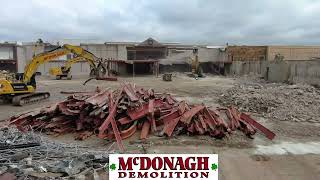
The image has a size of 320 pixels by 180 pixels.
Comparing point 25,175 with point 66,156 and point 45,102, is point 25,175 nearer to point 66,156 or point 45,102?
point 66,156

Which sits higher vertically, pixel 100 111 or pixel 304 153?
pixel 100 111

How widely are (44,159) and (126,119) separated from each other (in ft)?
9.84

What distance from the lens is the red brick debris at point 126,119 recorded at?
9.89 m

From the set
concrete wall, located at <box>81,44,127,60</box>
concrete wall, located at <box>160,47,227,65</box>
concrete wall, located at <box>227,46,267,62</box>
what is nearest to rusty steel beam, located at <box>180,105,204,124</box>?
concrete wall, located at <box>160,47,227,65</box>

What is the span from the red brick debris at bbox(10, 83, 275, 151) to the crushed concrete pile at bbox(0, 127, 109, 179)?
1.33m

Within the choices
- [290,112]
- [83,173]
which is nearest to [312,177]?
[83,173]

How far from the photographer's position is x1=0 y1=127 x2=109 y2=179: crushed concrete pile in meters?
6.68

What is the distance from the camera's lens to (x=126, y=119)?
32.8 feet

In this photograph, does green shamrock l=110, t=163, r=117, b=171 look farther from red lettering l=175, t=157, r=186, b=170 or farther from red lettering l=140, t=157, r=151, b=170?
red lettering l=175, t=157, r=186, b=170

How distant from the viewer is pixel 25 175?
6.41 metres

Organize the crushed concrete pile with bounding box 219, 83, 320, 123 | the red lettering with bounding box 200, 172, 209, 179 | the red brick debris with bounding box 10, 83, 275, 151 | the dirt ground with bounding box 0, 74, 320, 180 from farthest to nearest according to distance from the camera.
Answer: the crushed concrete pile with bounding box 219, 83, 320, 123 → the red brick debris with bounding box 10, 83, 275, 151 → the dirt ground with bounding box 0, 74, 320, 180 → the red lettering with bounding box 200, 172, 209, 179

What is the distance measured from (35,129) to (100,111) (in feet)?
6.98

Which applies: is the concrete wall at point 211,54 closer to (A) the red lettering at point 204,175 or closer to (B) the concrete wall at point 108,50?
(B) the concrete wall at point 108,50

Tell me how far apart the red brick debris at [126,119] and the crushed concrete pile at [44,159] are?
1.33m
